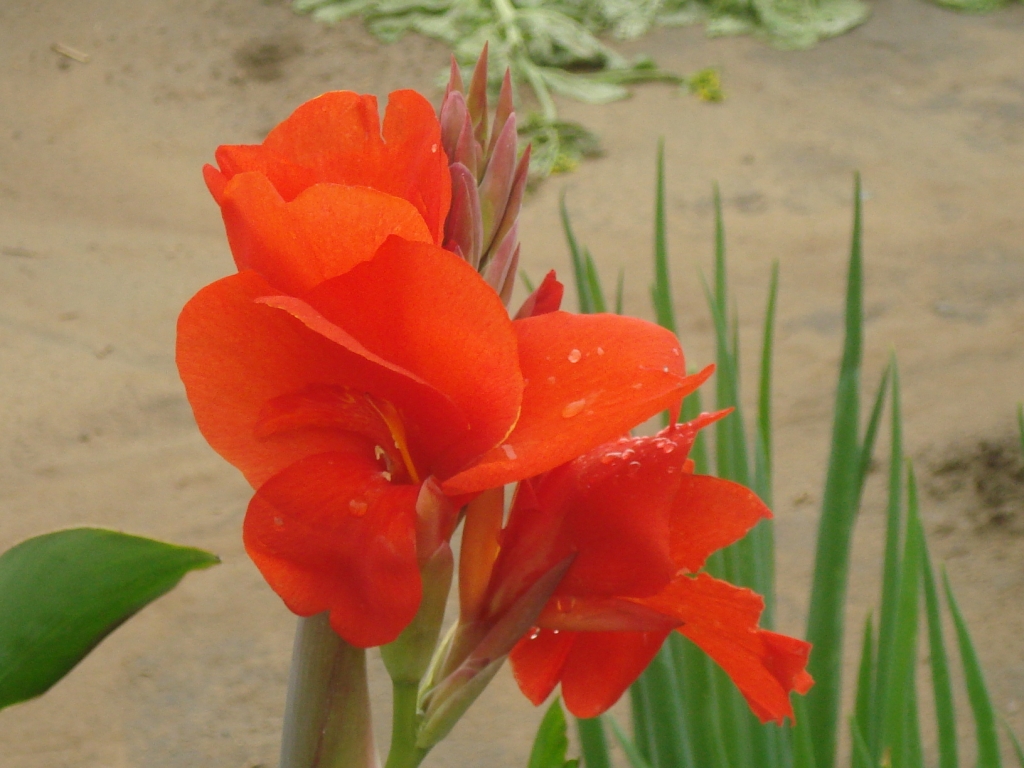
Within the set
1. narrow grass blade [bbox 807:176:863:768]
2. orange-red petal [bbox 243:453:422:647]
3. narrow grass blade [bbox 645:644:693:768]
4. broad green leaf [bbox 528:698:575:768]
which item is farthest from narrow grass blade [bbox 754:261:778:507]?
orange-red petal [bbox 243:453:422:647]

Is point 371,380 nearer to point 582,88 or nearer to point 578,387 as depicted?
point 578,387

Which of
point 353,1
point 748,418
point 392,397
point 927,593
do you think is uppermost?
point 392,397

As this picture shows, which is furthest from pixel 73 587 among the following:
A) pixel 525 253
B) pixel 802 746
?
pixel 525 253

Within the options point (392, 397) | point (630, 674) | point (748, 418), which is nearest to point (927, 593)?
point (630, 674)

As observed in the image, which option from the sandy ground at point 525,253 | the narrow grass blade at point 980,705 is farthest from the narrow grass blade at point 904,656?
the sandy ground at point 525,253

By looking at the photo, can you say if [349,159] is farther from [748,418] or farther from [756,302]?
[756,302]

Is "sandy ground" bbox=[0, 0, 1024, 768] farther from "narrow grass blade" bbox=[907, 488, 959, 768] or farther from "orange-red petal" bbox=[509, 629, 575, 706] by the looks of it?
"orange-red petal" bbox=[509, 629, 575, 706]
